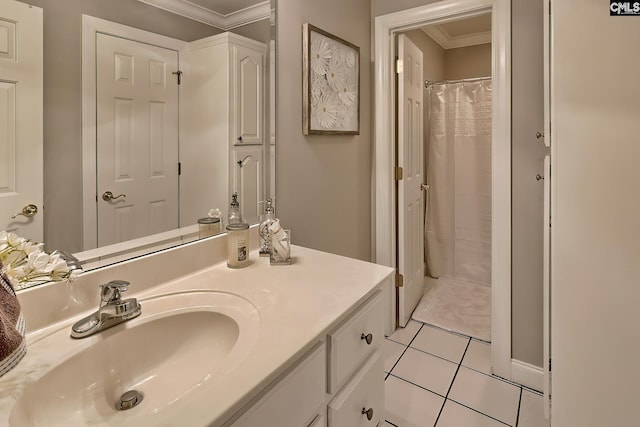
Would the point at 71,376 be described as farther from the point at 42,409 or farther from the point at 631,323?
the point at 631,323

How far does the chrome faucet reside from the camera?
868mm

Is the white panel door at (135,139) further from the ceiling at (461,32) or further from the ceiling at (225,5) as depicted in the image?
the ceiling at (461,32)

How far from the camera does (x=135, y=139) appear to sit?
3.51 ft

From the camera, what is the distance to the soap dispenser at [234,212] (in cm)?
144

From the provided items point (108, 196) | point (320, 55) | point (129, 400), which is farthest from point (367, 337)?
point (320, 55)

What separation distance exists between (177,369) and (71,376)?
243 mm

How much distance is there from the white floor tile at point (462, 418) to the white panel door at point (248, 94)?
1546mm

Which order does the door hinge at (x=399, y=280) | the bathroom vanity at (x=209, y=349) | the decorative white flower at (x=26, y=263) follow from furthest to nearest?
the door hinge at (x=399, y=280) → the decorative white flower at (x=26, y=263) → the bathroom vanity at (x=209, y=349)

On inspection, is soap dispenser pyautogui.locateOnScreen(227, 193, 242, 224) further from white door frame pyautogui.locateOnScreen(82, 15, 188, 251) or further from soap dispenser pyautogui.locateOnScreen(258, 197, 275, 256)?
white door frame pyautogui.locateOnScreen(82, 15, 188, 251)

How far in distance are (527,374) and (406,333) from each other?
781 mm

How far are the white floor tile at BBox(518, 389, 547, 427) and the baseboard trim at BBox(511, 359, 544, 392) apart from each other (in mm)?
48

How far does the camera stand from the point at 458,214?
355cm

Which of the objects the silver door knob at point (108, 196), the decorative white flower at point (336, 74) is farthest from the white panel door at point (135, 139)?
the decorative white flower at point (336, 74)

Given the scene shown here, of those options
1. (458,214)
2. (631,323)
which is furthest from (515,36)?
(458,214)
